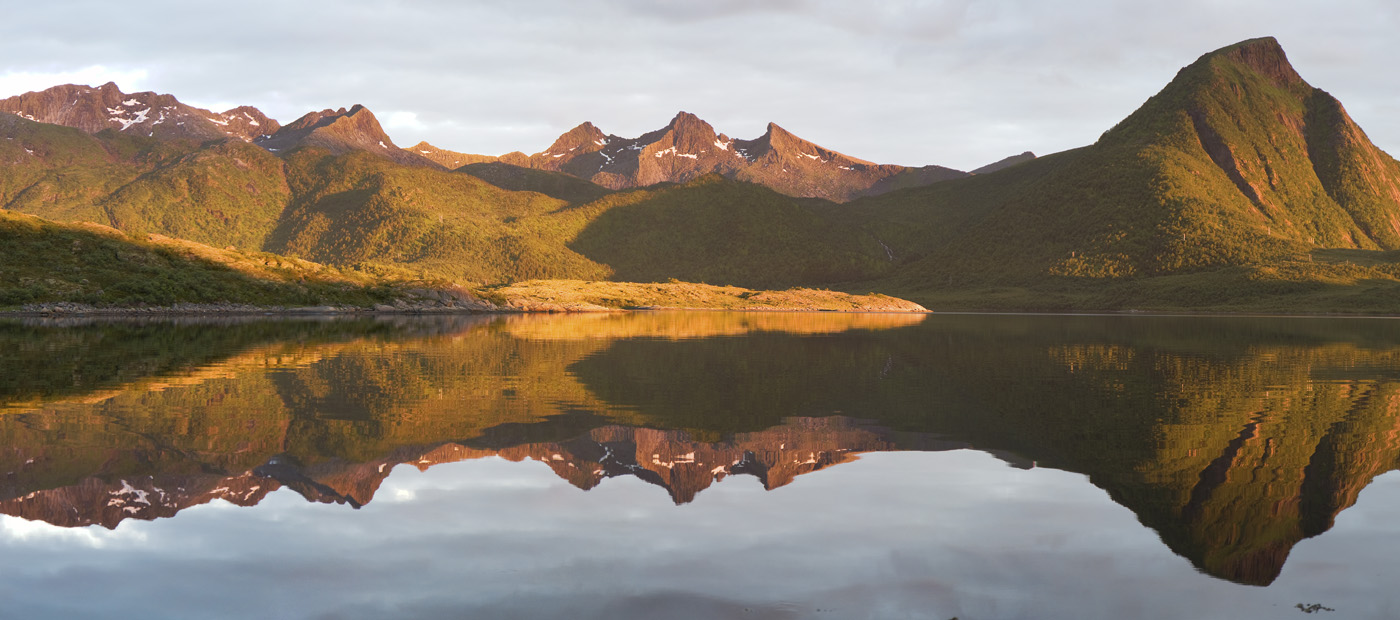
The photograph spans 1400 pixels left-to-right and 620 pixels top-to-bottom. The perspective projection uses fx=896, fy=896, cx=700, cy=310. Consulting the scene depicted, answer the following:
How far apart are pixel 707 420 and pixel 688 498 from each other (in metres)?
7.66

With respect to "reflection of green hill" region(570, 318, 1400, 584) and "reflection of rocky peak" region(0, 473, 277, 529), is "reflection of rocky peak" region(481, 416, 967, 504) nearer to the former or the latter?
"reflection of green hill" region(570, 318, 1400, 584)

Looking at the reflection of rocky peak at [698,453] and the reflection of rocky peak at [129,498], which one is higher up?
the reflection of rocky peak at [129,498]

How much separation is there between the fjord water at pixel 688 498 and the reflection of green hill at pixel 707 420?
0.11 m

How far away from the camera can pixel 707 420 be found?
20734 millimetres

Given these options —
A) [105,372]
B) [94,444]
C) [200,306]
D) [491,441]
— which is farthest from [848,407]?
[200,306]

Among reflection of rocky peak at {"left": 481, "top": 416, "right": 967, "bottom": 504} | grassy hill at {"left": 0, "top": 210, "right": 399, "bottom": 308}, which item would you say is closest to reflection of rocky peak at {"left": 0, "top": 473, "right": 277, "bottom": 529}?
reflection of rocky peak at {"left": 481, "top": 416, "right": 967, "bottom": 504}

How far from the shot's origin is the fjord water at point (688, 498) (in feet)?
29.2

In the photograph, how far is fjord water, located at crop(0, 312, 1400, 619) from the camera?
8.89m

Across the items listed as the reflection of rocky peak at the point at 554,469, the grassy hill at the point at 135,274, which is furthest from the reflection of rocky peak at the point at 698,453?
the grassy hill at the point at 135,274

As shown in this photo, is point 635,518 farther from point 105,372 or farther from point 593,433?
point 105,372

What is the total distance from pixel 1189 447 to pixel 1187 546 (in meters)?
7.48

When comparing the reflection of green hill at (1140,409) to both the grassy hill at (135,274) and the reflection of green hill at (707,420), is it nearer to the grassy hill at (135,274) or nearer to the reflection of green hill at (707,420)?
the reflection of green hill at (707,420)

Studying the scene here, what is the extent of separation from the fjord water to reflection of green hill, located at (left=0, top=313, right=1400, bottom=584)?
0.11 metres

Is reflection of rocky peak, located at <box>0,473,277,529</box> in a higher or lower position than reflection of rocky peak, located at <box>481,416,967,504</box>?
→ higher
